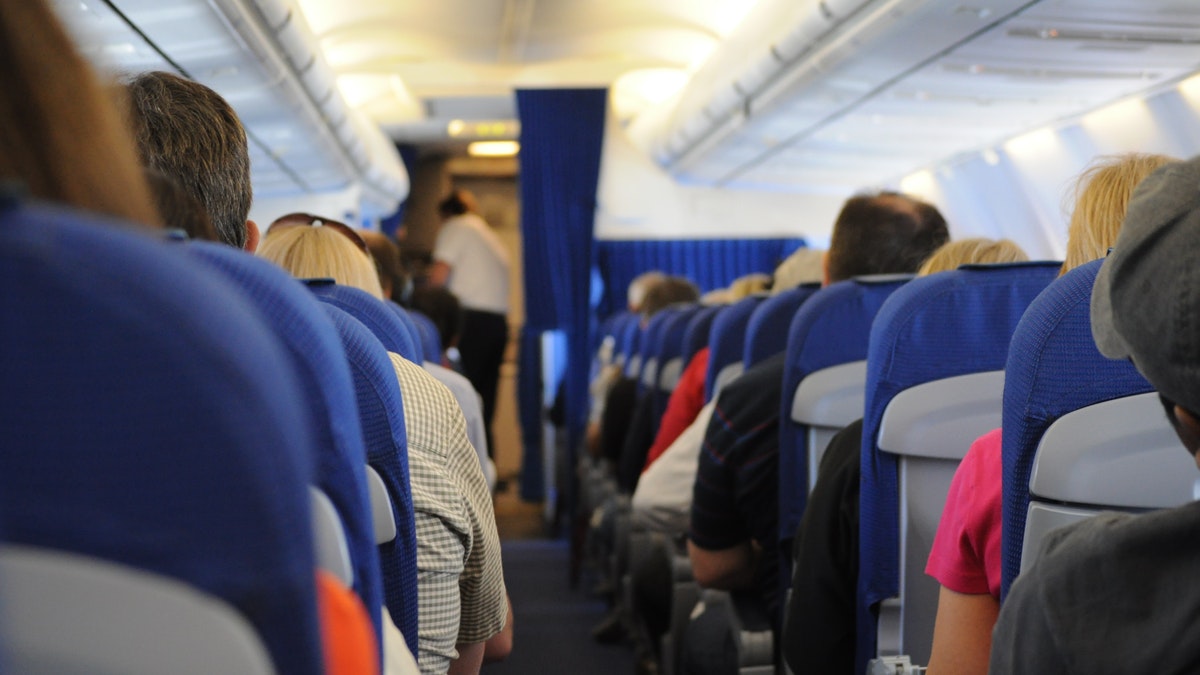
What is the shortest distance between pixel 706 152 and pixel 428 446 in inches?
278

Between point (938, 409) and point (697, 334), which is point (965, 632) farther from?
point (697, 334)

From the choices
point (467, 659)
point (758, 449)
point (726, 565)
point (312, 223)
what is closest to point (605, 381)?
point (726, 565)

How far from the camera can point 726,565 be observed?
3.31 m

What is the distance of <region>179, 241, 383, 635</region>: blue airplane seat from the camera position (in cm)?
86

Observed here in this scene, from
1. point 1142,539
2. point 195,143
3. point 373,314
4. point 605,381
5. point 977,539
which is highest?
point 195,143

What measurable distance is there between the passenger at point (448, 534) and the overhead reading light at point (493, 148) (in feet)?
32.2

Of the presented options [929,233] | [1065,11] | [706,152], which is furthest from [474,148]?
[929,233]

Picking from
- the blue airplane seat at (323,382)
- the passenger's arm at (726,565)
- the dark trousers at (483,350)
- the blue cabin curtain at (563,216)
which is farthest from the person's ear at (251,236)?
the dark trousers at (483,350)

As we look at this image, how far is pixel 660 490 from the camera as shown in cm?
368

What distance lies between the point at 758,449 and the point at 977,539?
56.0 inches

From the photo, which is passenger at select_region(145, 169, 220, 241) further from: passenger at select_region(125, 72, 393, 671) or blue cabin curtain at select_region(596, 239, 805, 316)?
blue cabin curtain at select_region(596, 239, 805, 316)

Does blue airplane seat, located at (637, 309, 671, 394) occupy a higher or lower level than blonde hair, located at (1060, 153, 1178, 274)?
lower

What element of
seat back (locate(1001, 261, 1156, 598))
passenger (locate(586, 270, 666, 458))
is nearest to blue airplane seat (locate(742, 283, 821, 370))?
seat back (locate(1001, 261, 1156, 598))

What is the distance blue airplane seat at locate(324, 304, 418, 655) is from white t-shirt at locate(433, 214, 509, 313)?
770 cm
